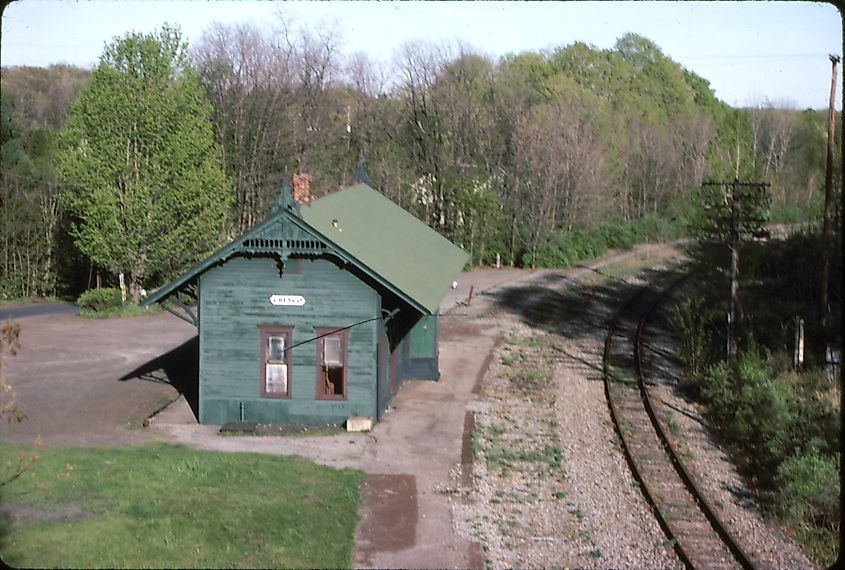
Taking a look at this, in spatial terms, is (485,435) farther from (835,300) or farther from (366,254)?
(835,300)

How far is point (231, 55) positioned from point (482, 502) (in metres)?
41.5

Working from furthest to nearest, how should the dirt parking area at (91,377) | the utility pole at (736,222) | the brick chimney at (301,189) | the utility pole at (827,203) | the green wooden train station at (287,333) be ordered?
1. the utility pole at (827,203)
2. the utility pole at (736,222)
3. the brick chimney at (301,189)
4. the green wooden train station at (287,333)
5. the dirt parking area at (91,377)

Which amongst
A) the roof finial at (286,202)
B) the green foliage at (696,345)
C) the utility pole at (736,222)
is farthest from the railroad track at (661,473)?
the roof finial at (286,202)

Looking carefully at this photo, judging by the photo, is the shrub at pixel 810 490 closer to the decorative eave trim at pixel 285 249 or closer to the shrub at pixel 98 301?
the decorative eave trim at pixel 285 249

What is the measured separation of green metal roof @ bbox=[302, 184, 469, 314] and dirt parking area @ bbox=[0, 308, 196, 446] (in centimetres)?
550

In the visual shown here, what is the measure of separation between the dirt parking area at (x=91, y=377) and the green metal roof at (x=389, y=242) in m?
5.50

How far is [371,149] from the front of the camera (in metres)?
56.5

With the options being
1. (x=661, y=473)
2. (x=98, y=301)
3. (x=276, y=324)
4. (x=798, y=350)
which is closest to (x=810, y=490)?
(x=661, y=473)

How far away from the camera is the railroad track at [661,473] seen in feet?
40.4

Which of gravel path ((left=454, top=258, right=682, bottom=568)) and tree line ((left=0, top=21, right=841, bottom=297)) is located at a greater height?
tree line ((left=0, top=21, right=841, bottom=297))

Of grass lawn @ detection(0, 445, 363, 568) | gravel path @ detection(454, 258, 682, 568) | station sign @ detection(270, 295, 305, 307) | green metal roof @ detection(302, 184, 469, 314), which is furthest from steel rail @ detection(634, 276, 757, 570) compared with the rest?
station sign @ detection(270, 295, 305, 307)

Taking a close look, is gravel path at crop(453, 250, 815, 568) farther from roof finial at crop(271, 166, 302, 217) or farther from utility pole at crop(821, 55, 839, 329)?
utility pole at crop(821, 55, 839, 329)

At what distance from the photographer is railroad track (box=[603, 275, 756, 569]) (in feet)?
40.4

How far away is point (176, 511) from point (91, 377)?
39.7ft
